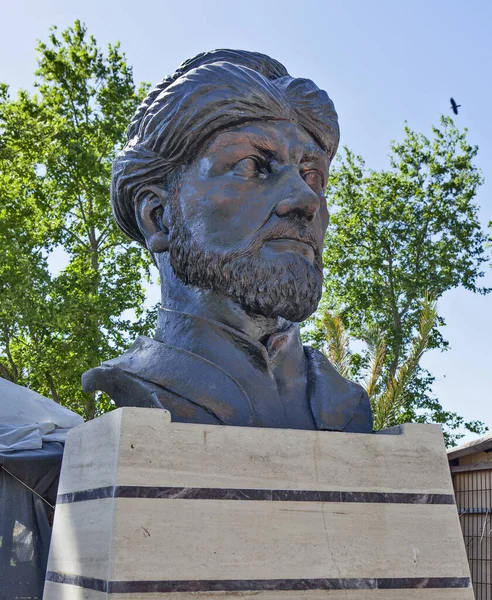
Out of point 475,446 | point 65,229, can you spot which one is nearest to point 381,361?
point 475,446

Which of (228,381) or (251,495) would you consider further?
(228,381)

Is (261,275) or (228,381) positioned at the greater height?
(261,275)

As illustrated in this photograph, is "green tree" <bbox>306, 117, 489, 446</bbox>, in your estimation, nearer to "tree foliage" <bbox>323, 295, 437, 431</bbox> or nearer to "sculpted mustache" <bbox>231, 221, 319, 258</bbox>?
"tree foliage" <bbox>323, 295, 437, 431</bbox>

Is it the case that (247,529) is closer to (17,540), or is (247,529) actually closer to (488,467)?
(17,540)

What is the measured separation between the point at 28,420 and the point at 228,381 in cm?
308

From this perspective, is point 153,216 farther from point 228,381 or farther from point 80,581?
point 80,581

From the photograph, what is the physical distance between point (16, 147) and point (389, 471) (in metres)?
12.5

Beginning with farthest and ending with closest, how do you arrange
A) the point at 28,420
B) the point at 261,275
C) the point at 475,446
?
the point at 475,446 < the point at 28,420 < the point at 261,275

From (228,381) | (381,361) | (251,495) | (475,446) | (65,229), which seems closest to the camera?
(251,495)

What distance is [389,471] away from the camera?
3.00 meters

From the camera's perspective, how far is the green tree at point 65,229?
13133 millimetres

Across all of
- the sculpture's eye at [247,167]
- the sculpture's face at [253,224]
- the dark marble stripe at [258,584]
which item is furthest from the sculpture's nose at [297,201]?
the dark marble stripe at [258,584]

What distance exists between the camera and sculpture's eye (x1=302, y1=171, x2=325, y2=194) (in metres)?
3.46

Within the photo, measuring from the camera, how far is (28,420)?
5703 mm
